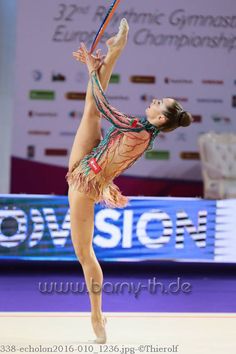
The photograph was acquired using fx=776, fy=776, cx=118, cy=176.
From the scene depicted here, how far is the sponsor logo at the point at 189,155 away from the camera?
29.1 feet

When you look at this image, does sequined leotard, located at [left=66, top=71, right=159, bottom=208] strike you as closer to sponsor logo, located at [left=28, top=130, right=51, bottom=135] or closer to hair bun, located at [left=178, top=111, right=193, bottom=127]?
hair bun, located at [left=178, top=111, right=193, bottom=127]

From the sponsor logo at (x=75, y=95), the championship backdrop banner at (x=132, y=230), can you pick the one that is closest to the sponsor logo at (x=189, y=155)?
the sponsor logo at (x=75, y=95)

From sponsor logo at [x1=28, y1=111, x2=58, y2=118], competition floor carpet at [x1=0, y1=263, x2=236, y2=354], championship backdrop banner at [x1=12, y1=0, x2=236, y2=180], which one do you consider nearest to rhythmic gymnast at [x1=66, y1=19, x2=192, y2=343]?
competition floor carpet at [x1=0, y1=263, x2=236, y2=354]

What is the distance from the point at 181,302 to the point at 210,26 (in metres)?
3.80

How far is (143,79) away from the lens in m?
8.81

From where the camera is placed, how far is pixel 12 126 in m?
8.75

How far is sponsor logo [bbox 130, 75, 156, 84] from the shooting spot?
8.80 meters

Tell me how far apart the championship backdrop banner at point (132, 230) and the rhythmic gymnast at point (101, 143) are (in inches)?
93.9

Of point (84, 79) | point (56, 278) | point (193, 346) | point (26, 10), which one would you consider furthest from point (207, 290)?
point (26, 10)

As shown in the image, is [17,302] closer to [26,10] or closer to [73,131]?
[73,131]

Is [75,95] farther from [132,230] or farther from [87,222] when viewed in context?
[87,222]

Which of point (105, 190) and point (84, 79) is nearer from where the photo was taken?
point (105, 190)

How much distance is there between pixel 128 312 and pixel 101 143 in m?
1.92

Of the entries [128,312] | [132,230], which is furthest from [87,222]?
[132,230]
